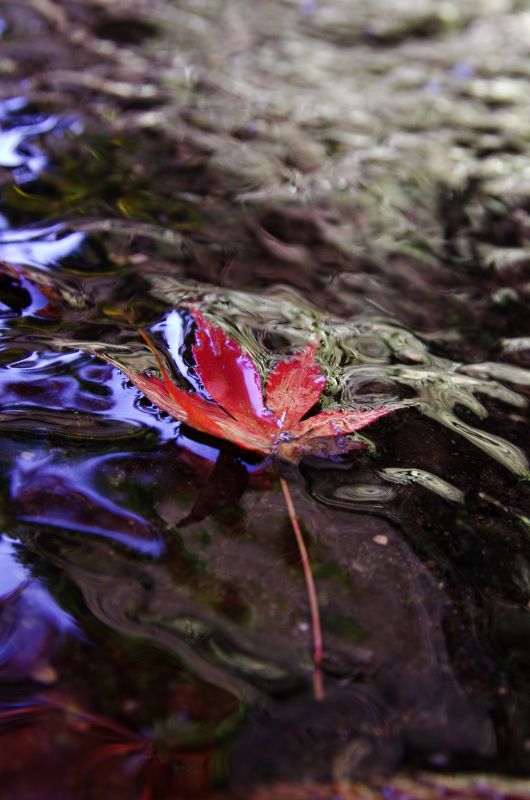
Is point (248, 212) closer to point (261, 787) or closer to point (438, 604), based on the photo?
point (438, 604)

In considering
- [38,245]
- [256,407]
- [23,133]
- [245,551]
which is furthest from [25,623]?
[23,133]

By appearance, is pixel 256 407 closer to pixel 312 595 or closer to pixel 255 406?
pixel 255 406

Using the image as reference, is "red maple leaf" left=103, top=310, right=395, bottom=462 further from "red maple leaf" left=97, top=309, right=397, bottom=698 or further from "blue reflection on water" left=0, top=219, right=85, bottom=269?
"blue reflection on water" left=0, top=219, right=85, bottom=269

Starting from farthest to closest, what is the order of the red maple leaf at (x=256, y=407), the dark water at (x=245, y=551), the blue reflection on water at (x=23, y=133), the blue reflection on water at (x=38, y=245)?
the blue reflection on water at (x=23, y=133)
the blue reflection on water at (x=38, y=245)
the red maple leaf at (x=256, y=407)
the dark water at (x=245, y=551)

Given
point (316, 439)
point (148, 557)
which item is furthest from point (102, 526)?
point (316, 439)

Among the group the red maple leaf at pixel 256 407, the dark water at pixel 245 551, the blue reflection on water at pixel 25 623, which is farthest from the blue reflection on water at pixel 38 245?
the blue reflection on water at pixel 25 623

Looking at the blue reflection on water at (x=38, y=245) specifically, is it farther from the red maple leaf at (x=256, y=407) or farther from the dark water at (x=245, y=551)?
the red maple leaf at (x=256, y=407)
